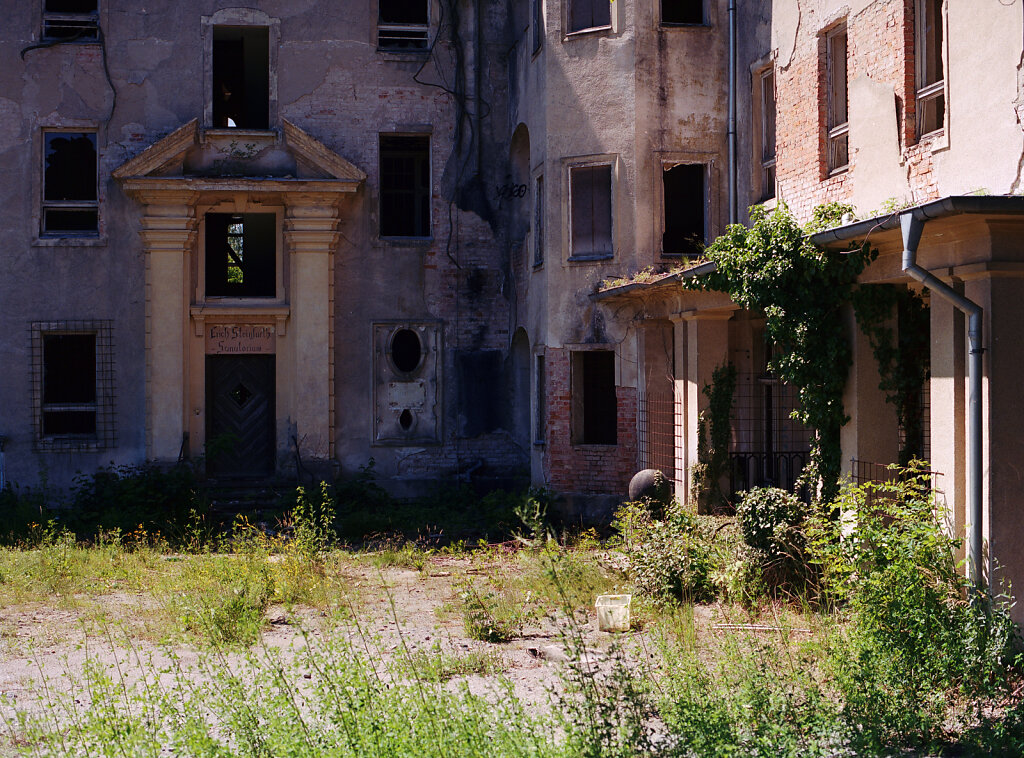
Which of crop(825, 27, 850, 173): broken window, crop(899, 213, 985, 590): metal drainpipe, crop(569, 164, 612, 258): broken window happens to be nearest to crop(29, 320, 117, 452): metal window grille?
crop(569, 164, 612, 258): broken window

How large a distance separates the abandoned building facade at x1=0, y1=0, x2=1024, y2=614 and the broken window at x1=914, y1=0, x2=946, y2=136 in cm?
420

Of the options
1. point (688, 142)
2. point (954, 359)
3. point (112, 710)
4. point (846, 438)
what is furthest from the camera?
point (688, 142)

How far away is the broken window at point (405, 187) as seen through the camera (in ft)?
65.5

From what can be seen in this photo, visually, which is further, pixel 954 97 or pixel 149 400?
pixel 149 400

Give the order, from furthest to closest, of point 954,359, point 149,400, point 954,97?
point 149,400
point 954,97
point 954,359

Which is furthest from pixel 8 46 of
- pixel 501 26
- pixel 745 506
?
pixel 745 506

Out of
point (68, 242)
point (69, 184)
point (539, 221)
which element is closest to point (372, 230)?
point (539, 221)

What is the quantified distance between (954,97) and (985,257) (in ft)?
7.96

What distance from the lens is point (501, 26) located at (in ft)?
64.8

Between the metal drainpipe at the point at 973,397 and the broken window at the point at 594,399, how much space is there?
354 inches

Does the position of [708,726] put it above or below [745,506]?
below

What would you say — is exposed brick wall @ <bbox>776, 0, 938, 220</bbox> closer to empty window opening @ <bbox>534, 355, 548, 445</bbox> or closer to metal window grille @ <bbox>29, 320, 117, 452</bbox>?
empty window opening @ <bbox>534, 355, 548, 445</bbox>

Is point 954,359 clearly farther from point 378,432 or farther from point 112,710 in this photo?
point 378,432

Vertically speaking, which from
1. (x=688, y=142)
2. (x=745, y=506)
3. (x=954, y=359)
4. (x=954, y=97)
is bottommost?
(x=745, y=506)
